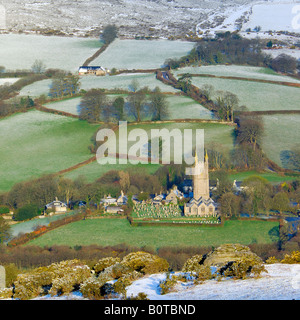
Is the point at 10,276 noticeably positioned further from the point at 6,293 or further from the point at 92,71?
the point at 92,71

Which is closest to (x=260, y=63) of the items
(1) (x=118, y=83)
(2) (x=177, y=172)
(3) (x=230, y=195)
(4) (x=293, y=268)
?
(1) (x=118, y=83)

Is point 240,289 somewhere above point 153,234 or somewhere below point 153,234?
above

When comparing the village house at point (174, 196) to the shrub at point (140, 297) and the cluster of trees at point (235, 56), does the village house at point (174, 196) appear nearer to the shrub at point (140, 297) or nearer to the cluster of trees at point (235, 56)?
the shrub at point (140, 297)

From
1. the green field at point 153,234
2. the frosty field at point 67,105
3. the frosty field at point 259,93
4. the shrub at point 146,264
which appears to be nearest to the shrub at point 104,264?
the shrub at point 146,264

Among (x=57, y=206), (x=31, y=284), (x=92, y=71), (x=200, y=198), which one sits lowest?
(x=57, y=206)

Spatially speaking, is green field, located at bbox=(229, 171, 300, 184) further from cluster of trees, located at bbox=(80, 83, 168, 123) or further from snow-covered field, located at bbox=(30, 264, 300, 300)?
snow-covered field, located at bbox=(30, 264, 300, 300)

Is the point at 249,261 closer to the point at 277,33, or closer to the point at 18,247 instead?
the point at 18,247

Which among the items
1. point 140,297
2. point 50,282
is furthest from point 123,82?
point 140,297
